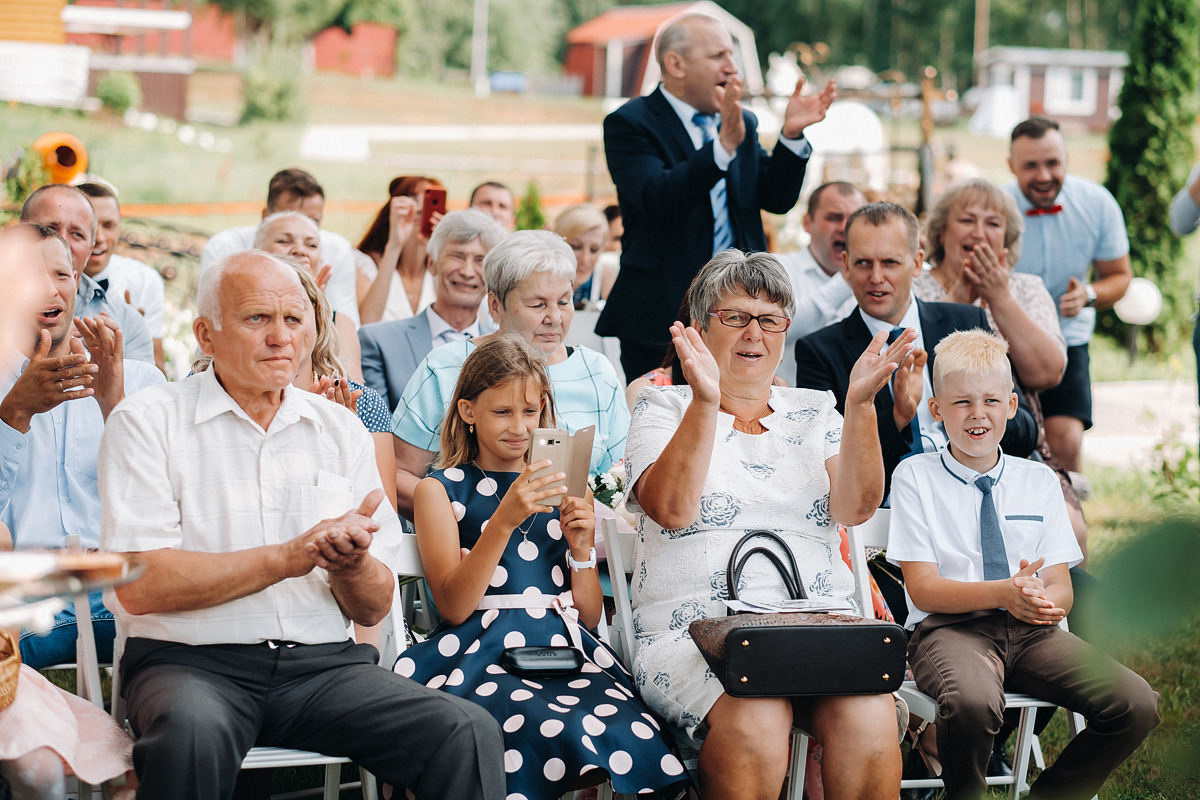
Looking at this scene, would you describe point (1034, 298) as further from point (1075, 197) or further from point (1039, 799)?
point (1039, 799)

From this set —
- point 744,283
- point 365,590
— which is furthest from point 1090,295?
point 365,590

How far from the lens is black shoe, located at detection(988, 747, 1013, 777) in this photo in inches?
139

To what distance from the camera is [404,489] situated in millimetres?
3787

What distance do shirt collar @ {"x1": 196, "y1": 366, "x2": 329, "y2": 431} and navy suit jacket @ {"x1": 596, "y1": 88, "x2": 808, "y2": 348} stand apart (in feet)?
6.80

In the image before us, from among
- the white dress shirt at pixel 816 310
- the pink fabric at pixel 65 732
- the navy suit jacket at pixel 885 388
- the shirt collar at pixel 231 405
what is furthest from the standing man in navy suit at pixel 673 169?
the pink fabric at pixel 65 732

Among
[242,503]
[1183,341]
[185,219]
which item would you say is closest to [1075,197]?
[242,503]

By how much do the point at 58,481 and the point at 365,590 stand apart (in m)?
1.28

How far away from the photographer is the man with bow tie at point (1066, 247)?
5281 millimetres

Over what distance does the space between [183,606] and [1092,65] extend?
4382 cm

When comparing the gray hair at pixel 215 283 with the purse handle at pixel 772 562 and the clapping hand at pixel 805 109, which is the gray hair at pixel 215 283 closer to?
the purse handle at pixel 772 562

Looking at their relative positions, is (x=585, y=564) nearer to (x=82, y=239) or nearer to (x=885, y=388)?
(x=885, y=388)

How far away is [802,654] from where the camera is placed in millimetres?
2799

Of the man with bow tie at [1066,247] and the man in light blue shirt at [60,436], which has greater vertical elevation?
the man with bow tie at [1066,247]

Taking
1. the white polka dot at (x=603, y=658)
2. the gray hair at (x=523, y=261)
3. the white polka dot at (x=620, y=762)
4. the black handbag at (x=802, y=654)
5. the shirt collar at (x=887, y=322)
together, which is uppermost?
the gray hair at (x=523, y=261)
